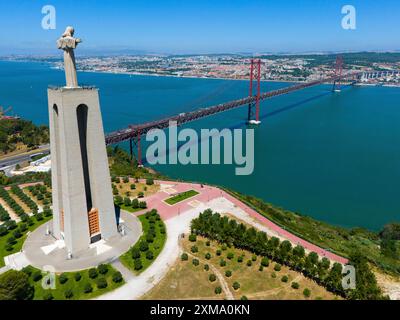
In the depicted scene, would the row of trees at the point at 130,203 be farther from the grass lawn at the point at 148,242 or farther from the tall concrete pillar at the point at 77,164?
the tall concrete pillar at the point at 77,164

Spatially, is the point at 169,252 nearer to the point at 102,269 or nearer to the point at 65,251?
the point at 102,269

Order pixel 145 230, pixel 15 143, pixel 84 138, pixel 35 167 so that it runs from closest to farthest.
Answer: pixel 84 138 → pixel 145 230 → pixel 35 167 → pixel 15 143

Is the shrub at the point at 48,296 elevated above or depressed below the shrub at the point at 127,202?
below

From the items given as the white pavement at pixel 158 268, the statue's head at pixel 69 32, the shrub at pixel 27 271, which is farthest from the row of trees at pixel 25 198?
the statue's head at pixel 69 32

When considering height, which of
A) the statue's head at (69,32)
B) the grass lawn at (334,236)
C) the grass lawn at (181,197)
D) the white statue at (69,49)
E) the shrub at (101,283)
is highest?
the statue's head at (69,32)

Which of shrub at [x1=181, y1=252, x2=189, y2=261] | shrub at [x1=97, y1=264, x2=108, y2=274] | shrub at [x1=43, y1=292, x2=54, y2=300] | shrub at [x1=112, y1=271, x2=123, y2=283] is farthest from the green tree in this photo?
shrub at [x1=181, y1=252, x2=189, y2=261]

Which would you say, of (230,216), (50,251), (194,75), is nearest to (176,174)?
(230,216)

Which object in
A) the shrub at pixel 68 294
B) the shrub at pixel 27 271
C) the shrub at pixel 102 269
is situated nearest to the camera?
the shrub at pixel 68 294

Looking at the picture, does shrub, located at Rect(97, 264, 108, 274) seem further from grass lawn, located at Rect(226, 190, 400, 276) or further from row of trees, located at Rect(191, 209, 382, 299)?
grass lawn, located at Rect(226, 190, 400, 276)

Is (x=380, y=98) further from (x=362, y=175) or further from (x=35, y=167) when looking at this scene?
(x=35, y=167)
